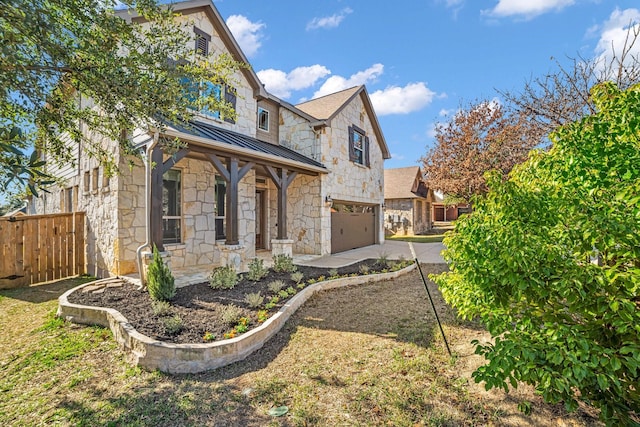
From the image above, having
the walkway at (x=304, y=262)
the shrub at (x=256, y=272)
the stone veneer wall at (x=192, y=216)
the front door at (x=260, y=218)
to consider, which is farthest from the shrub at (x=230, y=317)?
the front door at (x=260, y=218)

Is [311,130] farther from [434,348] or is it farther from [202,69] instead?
[434,348]

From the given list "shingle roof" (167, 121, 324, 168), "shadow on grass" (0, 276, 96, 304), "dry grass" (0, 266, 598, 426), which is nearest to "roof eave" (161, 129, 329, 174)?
"shingle roof" (167, 121, 324, 168)

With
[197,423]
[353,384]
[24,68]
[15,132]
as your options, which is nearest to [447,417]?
[353,384]

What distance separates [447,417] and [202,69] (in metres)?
5.08

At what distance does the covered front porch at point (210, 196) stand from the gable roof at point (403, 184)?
13547mm

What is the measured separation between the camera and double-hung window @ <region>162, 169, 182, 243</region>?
821cm

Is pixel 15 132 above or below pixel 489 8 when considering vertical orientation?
below

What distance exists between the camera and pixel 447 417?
101 inches

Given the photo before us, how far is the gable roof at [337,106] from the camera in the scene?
11.9 meters

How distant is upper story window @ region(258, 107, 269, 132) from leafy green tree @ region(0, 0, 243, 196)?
7.46 meters

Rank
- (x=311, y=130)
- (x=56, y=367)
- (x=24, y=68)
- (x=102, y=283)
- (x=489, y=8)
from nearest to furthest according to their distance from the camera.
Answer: (x=24, y=68), (x=56, y=367), (x=102, y=283), (x=489, y=8), (x=311, y=130)

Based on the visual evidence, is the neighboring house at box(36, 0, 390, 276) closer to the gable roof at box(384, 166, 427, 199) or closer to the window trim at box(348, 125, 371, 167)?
the window trim at box(348, 125, 371, 167)

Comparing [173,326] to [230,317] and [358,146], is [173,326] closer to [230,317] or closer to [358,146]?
[230,317]

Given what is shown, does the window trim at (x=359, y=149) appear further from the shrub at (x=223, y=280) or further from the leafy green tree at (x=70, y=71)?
the leafy green tree at (x=70, y=71)
